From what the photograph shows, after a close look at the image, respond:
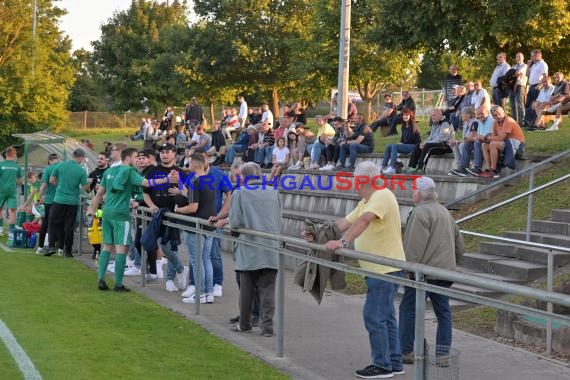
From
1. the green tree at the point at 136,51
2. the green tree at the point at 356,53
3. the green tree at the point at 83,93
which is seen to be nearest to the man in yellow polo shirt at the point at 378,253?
the green tree at the point at 356,53

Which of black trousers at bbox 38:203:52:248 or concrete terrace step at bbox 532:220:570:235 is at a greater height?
concrete terrace step at bbox 532:220:570:235

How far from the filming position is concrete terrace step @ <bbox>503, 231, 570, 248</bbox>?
1198 centimetres

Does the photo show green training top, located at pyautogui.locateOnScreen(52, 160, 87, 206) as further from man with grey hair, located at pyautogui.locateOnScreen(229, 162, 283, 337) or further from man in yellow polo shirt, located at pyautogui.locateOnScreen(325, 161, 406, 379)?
man in yellow polo shirt, located at pyautogui.locateOnScreen(325, 161, 406, 379)

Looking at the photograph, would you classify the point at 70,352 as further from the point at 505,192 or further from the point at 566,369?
the point at 505,192

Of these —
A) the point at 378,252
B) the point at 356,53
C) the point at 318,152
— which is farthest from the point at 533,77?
the point at 356,53

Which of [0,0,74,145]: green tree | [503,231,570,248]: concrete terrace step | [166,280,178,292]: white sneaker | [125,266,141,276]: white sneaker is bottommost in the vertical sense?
[125,266,141,276]: white sneaker

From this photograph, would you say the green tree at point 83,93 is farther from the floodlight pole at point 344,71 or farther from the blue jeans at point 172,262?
the blue jeans at point 172,262

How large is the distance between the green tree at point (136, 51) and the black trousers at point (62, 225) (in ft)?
142

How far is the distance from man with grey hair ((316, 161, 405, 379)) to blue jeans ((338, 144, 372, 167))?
38.9 feet

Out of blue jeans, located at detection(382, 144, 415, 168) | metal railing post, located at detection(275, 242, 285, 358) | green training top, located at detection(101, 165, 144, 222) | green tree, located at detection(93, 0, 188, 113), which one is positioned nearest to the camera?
metal railing post, located at detection(275, 242, 285, 358)

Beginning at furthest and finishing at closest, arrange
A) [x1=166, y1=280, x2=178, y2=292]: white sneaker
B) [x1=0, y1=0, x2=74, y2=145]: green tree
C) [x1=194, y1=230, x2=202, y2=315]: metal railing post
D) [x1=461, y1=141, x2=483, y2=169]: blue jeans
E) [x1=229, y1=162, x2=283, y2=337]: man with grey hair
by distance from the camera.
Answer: [x1=0, y1=0, x2=74, y2=145]: green tree
[x1=461, y1=141, x2=483, y2=169]: blue jeans
[x1=166, y1=280, x2=178, y2=292]: white sneaker
[x1=194, y1=230, x2=202, y2=315]: metal railing post
[x1=229, y1=162, x2=283, y2=337]: man with grey hair

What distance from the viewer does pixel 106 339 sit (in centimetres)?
887

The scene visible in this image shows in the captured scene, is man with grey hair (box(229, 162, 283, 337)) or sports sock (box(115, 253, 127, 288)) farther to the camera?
sports sock (box(115, 253, 127, 288))

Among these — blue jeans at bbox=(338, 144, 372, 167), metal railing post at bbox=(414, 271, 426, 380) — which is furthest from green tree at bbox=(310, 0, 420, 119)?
metal railing post at bbox=(414, 271, 426, 380)
